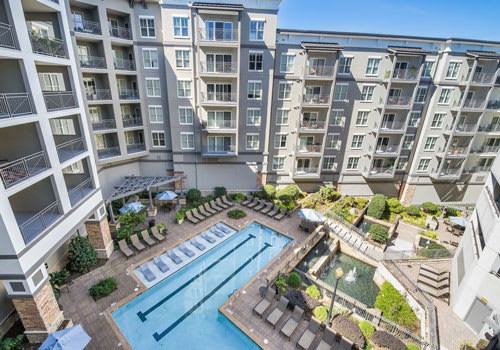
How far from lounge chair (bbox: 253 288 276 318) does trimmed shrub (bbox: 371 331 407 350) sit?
5301mm

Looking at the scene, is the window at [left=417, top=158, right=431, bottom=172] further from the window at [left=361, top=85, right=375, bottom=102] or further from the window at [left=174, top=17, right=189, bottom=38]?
the window at [left=174, top=17, right=189, bottom=38]

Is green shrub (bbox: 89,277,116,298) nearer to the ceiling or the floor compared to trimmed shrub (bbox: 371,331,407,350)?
nearer to the floor

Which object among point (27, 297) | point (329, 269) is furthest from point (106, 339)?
point (329, 269)

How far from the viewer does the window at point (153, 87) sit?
22.4 m

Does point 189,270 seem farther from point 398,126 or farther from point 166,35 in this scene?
point 398,126

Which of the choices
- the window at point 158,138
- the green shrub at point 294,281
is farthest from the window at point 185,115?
the green shrub at point 294,281

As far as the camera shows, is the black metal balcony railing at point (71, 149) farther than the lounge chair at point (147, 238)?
No

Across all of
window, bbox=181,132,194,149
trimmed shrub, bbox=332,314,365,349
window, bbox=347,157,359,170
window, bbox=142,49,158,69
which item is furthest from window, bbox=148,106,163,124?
trimmed shrub, bbox=332,314,365,349

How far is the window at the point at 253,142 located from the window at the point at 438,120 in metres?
19.1

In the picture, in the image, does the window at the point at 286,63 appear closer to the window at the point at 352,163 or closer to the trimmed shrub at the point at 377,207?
the window at the point at 352,163

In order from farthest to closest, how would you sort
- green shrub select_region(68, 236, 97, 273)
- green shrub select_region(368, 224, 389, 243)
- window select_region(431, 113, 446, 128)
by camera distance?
window select_region(431, 113, 446, 128) → green shrub select_region(368, 224, 389, 243) → green shrub select_region(68, 236, 97, 273)

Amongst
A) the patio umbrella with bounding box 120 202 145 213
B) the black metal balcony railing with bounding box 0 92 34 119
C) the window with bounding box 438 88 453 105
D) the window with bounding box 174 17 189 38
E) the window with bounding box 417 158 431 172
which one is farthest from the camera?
the window with bounding box 417 158 431 172

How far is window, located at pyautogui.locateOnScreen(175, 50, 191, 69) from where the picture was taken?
21500mm

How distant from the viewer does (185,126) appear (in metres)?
23.6
